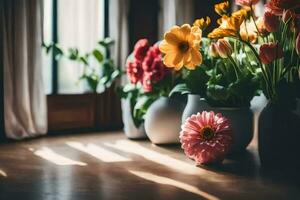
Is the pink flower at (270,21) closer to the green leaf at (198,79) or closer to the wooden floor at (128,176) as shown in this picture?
the green leaf at (198,79)

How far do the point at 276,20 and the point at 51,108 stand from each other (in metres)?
1.78

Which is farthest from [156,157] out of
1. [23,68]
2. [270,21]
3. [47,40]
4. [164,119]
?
[47,40]

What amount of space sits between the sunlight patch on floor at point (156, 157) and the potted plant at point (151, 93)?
93mm

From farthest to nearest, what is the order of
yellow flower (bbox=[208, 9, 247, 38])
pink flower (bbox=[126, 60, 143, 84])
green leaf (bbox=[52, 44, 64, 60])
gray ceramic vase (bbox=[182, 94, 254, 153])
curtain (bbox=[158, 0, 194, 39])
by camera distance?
curtain (bbox=[158, 0, 194, 39])
green leaf (bbox=[52, 44, 64, 60])
pink flower (bbox=[126, 60, 143, 84])
gray ceramic vase (bbox=[182, 94, 254, 153])
yellow flower (bbox=[208, 9, 247, 38])

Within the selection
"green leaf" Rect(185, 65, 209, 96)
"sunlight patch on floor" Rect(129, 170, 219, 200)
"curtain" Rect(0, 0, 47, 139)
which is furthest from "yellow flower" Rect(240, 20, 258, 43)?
"curtain" Rect(0, 0, 47, 139)

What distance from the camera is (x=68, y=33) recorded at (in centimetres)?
328

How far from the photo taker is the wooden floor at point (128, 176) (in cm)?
150

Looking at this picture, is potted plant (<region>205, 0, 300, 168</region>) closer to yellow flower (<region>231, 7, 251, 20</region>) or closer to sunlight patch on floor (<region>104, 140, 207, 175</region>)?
yellow flower (<region>231, 7, 251, 20</region>)

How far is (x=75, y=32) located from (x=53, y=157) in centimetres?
136

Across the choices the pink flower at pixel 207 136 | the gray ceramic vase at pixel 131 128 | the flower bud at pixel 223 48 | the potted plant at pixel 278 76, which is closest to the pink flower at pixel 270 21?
the potted plant at pixel 278 76

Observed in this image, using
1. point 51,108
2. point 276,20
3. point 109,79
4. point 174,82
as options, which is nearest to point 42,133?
point 51,108

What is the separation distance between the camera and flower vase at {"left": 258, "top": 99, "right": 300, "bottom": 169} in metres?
1.71

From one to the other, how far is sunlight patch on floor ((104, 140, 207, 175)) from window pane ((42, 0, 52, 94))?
879mm

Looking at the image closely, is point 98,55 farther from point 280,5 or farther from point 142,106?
point 280,5
